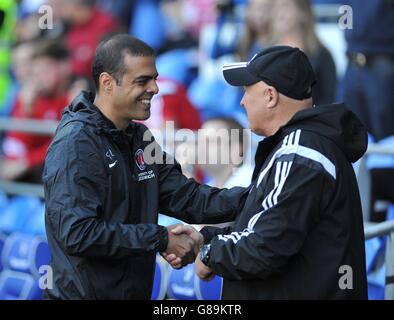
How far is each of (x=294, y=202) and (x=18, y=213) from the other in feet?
14.5

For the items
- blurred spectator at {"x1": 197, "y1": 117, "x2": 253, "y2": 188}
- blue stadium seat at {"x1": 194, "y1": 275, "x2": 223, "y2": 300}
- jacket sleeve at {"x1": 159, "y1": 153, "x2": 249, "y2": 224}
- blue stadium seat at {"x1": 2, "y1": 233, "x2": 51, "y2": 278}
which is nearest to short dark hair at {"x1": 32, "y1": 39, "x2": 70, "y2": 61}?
blue stadium seat at {"x1": 2, "y1": 233, "x2": 51, "y2": 278}

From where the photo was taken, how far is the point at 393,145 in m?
6.11

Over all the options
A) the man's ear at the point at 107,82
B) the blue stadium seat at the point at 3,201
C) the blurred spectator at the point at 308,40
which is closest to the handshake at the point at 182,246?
the man's ear at the point at 107,82

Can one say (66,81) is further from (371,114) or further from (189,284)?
(189,284)

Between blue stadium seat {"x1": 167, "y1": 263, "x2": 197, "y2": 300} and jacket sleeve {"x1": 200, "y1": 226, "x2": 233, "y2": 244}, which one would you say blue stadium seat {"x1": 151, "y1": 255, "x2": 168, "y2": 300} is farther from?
jacket sleeve {"x1": 200, "y1": 226, "x2": 233, "y2": 244}

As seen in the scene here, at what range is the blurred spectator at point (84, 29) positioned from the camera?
8953mm

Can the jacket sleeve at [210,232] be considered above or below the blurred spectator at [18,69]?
below

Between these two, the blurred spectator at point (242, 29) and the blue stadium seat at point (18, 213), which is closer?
the blue stadium seat at point (18, 213)

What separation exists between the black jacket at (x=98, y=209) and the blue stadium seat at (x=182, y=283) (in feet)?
4.79

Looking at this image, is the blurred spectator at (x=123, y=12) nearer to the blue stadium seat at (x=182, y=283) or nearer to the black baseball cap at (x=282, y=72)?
the blue stadium seat at (x=182, y=283)

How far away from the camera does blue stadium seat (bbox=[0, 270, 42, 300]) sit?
5.71 metres

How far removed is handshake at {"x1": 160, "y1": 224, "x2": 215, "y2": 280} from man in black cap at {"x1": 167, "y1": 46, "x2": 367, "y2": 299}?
0.48 ft

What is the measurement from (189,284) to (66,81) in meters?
4.23

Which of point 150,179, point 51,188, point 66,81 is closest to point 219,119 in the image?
point 150,179
